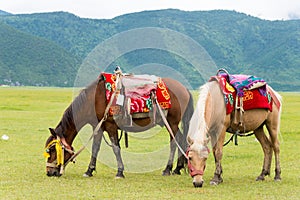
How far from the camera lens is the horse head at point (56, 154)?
902 cm

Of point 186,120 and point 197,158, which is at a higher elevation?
point 186,120

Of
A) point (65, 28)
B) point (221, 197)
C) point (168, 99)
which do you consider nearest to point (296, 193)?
point (221, 197)

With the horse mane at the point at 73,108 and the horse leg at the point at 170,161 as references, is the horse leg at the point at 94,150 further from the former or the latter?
the horse leg at the point at 170,161

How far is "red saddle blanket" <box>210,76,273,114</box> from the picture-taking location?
28.3ft

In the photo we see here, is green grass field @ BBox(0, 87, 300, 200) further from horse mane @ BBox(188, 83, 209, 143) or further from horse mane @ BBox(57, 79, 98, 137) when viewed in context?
horse mane @ BBox(57, 79, 98, 137)

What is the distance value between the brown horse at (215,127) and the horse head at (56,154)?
255cm

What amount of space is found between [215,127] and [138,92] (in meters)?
1.76

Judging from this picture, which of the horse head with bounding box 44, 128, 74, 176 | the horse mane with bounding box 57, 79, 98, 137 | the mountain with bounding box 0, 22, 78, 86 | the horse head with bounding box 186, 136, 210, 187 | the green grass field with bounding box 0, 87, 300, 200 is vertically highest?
the horse mane with bounding box 57, 79, 98, 137

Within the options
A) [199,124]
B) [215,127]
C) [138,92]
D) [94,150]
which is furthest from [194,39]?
[199,124]

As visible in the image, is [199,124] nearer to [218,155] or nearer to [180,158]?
[218,155]

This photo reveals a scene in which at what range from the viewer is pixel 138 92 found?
9398mm

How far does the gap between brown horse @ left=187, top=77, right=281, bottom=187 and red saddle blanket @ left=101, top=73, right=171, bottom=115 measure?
3.99 ft

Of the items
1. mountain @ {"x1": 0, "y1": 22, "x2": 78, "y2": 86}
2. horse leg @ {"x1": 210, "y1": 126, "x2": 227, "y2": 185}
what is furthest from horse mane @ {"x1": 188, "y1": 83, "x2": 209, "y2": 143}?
mountain @ {"x1": 0, "y1": 22, "x2": 78, "y2": 86}

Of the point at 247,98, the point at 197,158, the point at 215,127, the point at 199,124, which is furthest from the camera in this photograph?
the point at 247,98
